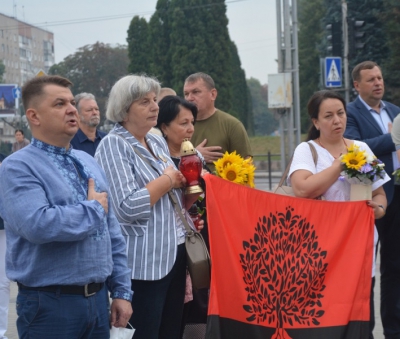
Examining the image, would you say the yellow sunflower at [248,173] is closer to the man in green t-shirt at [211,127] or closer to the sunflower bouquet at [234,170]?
the sunflower bouquet at [234,170]

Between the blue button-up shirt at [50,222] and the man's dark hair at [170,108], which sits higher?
the man's dark hair at [170,108]

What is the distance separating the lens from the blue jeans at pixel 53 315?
139 inches

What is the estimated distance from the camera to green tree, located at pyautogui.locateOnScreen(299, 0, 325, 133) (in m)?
57.6

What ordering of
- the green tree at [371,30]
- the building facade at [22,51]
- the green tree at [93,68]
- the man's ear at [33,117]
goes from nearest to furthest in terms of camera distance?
the man's ear at [33,117]
the green tree at [371,30]
the green tree at [93,68]
the building facade at [22,51]

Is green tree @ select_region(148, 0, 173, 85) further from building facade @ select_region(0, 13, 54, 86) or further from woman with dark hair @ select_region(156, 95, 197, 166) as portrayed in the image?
woman with dark hair @ select_region(156, 95, 197, 166)

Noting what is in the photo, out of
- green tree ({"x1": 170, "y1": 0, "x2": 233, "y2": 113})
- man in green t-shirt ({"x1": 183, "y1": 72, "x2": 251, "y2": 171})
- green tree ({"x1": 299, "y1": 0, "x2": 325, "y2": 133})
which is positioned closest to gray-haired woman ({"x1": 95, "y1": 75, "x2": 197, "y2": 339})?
man in green t-shirt ({"x1": 183, "y1": 72, "x2": 251, "y2": 171})

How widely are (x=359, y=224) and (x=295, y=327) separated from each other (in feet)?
2.58

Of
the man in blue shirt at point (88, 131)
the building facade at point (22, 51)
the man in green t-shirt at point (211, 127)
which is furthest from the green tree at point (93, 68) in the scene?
the man in green t-shirt at point (211, 127)

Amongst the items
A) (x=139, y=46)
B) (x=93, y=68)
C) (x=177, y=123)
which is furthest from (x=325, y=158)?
(x=93, y=68)

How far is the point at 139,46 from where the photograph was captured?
62.5 meters

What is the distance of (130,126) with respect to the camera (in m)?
4.75

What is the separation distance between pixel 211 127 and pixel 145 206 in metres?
2.34

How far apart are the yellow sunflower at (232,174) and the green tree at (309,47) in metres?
49.8

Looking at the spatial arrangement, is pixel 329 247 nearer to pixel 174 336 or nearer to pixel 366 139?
pixel 174 336
